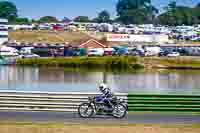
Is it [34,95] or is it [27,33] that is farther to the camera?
[27,33]

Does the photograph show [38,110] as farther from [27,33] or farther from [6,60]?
[27,33]

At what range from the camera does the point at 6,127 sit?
61.6 ft

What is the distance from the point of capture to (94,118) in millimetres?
22406

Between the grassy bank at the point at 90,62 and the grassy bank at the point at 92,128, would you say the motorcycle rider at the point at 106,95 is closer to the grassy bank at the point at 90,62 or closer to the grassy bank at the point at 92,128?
the grassy bank at the point at 92,128

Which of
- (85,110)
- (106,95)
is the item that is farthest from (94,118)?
(106,95)

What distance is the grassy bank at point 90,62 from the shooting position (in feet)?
324

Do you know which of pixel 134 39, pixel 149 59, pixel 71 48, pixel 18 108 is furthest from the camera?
pixel 134 39

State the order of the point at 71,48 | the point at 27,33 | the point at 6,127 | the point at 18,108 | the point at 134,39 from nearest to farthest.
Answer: the point at 6,127 → the point at 18,108 → the point at 71,48 → the point at 134,39 → the point at 27,33

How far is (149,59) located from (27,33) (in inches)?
2191

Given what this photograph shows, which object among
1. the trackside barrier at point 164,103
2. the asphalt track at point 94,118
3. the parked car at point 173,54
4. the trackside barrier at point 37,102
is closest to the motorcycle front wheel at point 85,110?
the asphalt track at point 94,118

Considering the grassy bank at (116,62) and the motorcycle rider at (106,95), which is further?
the grassy bank at (116,62)

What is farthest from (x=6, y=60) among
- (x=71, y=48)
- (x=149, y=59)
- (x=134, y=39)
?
(x=134, y=39)

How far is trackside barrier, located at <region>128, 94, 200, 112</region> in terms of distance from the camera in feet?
79.3

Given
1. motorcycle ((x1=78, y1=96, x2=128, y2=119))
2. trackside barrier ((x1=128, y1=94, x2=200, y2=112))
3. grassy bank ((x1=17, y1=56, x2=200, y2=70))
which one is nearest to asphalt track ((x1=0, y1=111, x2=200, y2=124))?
motorcycle ((x1=78, y1=96, x2=128, y2=119))
